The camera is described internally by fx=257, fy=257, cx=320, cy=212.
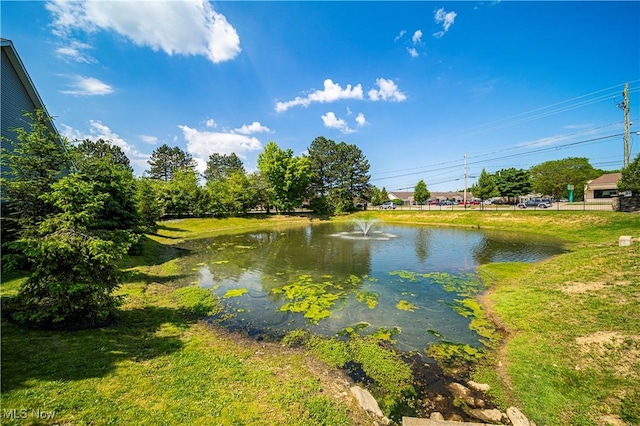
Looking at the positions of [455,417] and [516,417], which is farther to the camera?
[455,417]

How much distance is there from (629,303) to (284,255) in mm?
19484

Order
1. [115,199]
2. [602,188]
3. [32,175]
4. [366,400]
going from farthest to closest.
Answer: [602,188]
[115,199]
[32,175]
[366,400]

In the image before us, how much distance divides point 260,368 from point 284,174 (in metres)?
50.9

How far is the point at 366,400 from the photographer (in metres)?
5.66

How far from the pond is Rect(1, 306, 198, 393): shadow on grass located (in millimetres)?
3004

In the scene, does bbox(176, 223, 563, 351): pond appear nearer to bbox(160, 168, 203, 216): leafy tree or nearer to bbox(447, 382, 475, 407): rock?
bbox(447, 382, 475, 407): rock

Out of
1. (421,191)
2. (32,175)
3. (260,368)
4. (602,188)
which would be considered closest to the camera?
(260,368)

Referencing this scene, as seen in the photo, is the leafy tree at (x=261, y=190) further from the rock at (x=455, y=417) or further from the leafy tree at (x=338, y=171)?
the rock at (x=455, y=417)

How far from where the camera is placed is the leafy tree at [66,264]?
672 centimetres

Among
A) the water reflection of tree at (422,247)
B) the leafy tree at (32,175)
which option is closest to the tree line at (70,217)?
the leafy tree at (32,175)

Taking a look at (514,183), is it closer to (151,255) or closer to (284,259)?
(284,259)

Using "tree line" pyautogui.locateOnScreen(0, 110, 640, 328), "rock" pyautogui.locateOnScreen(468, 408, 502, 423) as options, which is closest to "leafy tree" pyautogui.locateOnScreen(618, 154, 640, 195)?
"tree line" pyautogui.locateOnScreen(0, 110, 640, 328)

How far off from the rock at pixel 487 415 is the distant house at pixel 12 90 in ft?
75.8

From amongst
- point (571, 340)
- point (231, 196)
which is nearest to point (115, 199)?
point (571, 340)
